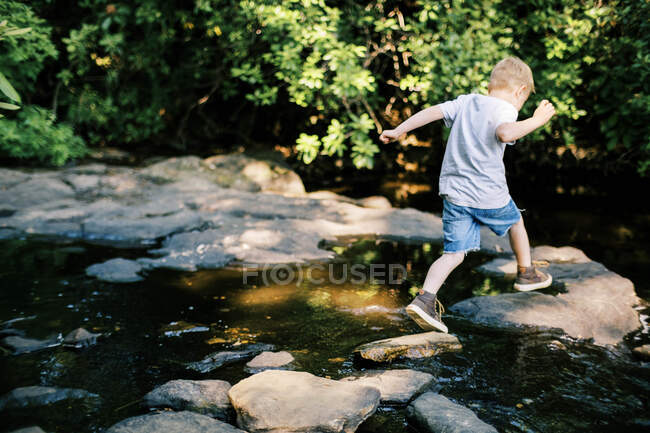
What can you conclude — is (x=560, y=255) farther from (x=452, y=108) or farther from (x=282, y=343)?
(x=282, y=343)

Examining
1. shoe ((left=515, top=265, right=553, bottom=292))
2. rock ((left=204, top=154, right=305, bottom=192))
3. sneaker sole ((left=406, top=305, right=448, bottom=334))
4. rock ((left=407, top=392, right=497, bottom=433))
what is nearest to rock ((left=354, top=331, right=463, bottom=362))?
sneaker sole ((left=406, top=305, right=448, bottom=334))

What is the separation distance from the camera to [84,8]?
9500 mm

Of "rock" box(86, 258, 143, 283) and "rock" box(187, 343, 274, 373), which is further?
"rock" box(86, 258, 143, 283)

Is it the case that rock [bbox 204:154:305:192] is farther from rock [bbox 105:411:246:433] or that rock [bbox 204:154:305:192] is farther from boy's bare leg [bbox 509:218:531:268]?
rock [bbox 105:411:246:433]

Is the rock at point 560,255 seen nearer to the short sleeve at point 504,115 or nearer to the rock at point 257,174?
the short sleeve at point 504,115

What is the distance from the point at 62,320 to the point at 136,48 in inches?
264

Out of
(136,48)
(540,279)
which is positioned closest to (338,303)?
(540,279)

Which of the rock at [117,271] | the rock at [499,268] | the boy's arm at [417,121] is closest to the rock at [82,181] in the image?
the rock at [117,271]

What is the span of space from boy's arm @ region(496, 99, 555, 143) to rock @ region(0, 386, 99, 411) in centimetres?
255

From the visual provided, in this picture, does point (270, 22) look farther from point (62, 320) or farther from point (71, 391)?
point (71, 391)

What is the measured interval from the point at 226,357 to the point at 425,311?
1.21 m

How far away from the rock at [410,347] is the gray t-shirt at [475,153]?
0.84 m

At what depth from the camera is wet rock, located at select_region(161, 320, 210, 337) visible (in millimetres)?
3557

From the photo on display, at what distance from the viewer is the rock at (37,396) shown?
2639mm
